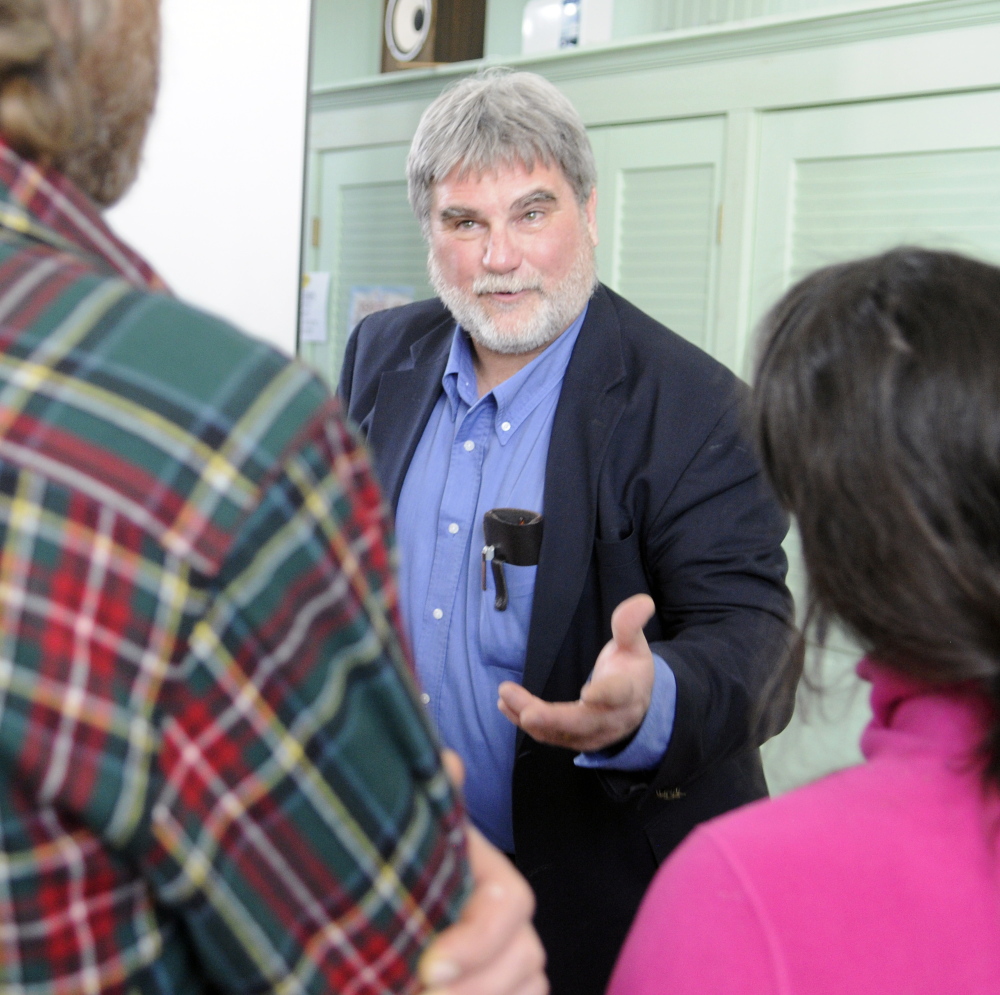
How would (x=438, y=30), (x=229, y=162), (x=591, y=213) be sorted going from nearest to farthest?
1. (x=591, y=213)
2. (x=229, y=162)
3. (x=438, y=30)

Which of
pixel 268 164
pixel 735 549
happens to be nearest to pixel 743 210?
pixel 268 164

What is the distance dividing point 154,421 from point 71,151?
173mm

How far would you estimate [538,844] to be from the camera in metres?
1.39

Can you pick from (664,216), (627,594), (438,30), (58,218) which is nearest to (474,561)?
(627,594)

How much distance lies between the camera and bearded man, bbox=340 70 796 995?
139 centimetres

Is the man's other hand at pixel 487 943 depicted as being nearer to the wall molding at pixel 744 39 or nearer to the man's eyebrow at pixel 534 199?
→ the man's eyebrow at pixel 534 199

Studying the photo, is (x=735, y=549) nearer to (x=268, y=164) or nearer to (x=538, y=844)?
(x=538, y=844)

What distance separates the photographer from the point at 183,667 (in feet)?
1.58

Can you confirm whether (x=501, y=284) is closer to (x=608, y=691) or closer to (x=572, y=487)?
(x=572, y=487)

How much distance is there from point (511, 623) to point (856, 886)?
87 cm

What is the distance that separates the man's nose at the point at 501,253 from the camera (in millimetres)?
1621

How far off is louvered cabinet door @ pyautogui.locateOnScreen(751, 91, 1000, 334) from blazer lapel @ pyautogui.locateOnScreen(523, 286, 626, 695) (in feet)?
4.13

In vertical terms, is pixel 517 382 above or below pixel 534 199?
below

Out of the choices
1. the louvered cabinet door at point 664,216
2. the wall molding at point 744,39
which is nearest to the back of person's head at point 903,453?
the wall molding at point 744,39
